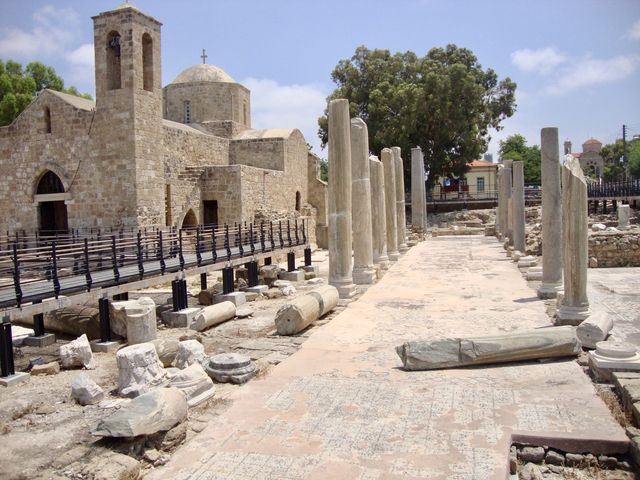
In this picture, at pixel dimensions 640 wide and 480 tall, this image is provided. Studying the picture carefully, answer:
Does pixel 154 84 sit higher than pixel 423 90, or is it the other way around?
pixel 423 90

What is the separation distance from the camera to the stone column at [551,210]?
10.3 m

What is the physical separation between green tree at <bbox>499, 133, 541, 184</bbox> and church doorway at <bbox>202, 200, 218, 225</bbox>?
41.1 m

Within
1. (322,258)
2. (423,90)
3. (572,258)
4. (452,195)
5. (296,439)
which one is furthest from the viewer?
(452,195)

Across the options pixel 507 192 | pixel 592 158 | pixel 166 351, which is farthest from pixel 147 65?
pixel 592 158

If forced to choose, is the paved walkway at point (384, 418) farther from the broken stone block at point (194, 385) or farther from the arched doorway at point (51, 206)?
the arched doorway at point (51, 206)

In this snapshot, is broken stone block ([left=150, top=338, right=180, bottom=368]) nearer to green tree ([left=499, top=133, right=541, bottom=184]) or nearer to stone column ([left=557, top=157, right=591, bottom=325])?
stone column ([left=557, top=157, right=591, bottom=325])

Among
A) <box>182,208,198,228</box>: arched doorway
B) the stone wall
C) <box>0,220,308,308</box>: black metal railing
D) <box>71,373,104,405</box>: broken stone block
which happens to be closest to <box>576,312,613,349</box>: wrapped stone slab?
<box>71,373,104,405</box>: broken stone block

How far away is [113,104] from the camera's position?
20453 mm

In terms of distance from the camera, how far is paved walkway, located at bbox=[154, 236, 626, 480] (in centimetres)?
450

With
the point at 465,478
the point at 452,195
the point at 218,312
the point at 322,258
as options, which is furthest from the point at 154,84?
the point at 452,195

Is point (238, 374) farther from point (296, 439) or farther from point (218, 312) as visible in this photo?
point (218, 312)

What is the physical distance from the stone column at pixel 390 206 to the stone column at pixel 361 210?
198 inches

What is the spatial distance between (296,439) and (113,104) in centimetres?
1828

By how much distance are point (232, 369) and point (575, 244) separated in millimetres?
5138
